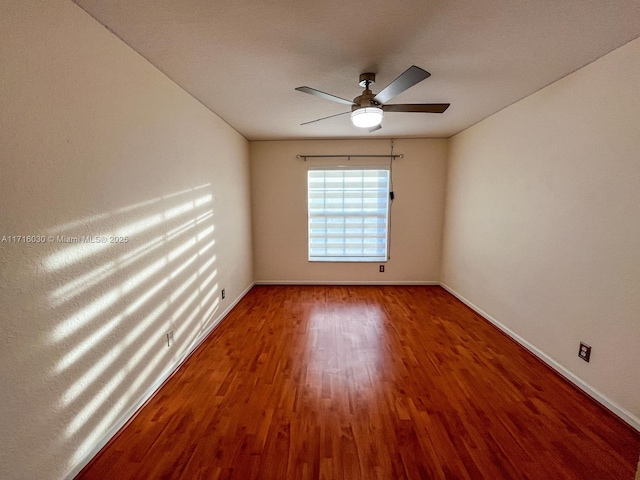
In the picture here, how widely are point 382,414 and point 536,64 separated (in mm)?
2654

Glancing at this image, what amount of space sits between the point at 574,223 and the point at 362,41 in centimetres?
203

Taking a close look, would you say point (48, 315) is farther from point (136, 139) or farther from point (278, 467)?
point (278, 467)

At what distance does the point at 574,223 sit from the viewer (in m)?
1.95

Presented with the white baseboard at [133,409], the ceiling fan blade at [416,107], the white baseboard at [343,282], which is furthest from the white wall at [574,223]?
the white baseboard at [133,409]

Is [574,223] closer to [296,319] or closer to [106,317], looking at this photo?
[296,319]

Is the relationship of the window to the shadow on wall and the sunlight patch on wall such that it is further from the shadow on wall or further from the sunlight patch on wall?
the shadow on wall

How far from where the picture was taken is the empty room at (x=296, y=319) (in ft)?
3.88

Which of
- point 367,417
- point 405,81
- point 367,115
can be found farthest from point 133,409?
point 405,81

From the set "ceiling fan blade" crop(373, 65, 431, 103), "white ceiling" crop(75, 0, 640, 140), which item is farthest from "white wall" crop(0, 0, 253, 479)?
"ceiling fan blade" crop(373, 65, 431, 103)

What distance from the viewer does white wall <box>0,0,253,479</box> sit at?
41.0 inches

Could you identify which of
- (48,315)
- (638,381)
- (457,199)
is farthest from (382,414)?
(457,199)

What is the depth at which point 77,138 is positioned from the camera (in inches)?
51.0

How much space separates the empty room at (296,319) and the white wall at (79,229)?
0.01 m

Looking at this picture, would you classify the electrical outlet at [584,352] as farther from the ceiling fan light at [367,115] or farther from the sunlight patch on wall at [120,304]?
the sunlight patch on wall at [120,304]
